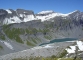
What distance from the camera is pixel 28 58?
16338 cm

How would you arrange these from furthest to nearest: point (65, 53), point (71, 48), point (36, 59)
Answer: point (71, 48) → point (65, 53) → point (36, 59)

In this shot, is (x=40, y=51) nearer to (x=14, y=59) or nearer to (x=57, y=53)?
(x=57, y=53)

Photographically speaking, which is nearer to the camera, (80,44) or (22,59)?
(22,59)

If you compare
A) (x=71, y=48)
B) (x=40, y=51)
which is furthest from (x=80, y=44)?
(x=40, y=51)

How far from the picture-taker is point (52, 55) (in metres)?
168

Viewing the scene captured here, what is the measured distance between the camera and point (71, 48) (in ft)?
591

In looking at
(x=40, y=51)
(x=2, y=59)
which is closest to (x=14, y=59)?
(x=2, y=59)

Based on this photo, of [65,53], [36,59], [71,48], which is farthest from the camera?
[71,48]

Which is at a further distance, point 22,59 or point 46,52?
point 46,52

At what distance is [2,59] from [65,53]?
61273mm

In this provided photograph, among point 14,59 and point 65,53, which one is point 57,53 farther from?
point 14,59

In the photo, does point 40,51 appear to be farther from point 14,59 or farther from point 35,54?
point 14,59

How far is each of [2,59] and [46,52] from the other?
43824mm

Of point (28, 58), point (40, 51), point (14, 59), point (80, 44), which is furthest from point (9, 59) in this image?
point (80, 44)
